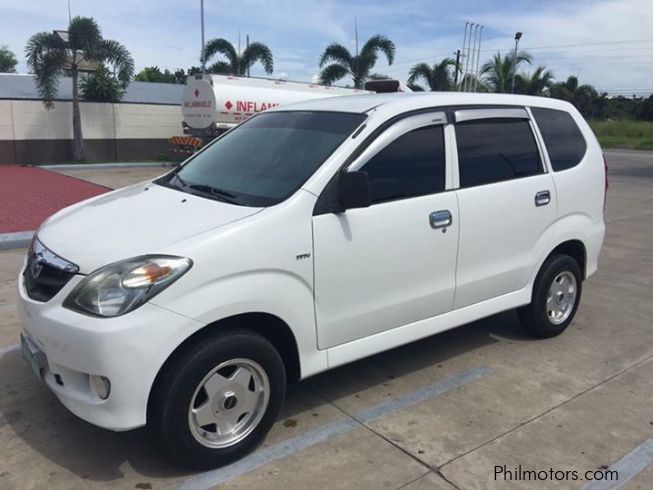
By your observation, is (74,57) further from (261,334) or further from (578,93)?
(578,93)

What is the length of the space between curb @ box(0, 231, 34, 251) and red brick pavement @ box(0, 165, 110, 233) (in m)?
0.69

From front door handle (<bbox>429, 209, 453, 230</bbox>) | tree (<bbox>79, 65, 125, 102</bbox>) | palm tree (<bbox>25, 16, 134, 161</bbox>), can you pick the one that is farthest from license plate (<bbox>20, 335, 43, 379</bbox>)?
tree (<bbox>79, 65, 125, 102</bbox>)

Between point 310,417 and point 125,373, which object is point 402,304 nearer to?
point 310,417

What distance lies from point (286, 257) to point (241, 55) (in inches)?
1024

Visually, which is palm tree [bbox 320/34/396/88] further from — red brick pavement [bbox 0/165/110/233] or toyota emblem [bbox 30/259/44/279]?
toyota emblem [bbox 30/259/44/279]

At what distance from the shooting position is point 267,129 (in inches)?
161

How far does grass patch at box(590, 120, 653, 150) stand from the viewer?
127 ft

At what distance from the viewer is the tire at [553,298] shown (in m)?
4.67

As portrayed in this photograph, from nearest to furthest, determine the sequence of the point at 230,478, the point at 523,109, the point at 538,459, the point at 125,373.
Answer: the point at 125,373, the point at 230,478, the point at 538,459, the point at 523,109

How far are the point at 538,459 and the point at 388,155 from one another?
1937mm

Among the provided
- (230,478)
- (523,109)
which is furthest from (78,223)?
(523,109)

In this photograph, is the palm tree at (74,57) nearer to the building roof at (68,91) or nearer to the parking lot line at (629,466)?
the building roof at (68,91)

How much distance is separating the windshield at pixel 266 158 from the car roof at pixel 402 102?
0.34ft

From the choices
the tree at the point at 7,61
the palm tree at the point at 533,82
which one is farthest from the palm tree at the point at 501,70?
the tree at the point at 7,61
